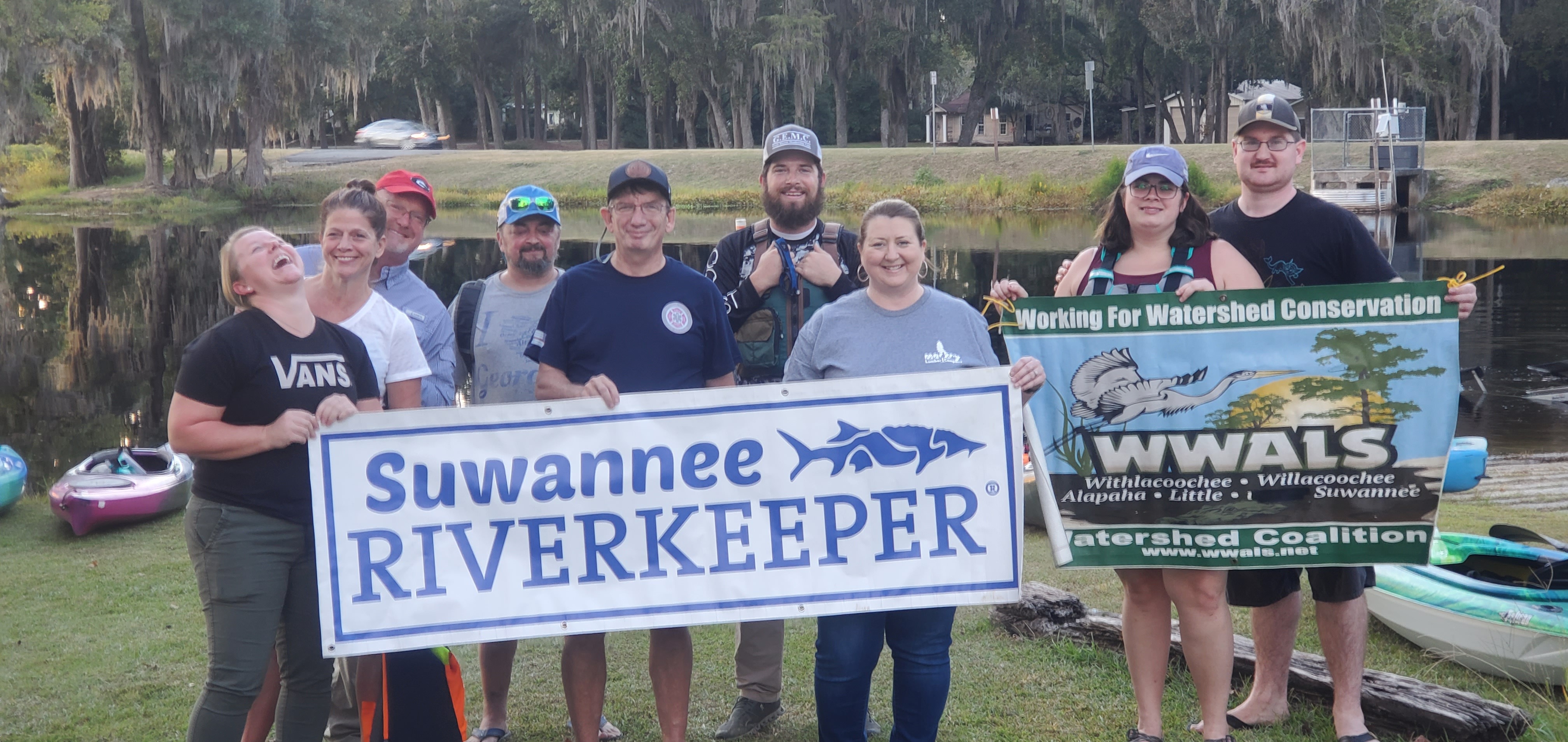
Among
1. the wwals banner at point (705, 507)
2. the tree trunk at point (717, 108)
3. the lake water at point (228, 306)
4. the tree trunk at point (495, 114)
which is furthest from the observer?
the tree trunk at point (495, 114)

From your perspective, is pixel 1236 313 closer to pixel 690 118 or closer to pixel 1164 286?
pixel 1164 286

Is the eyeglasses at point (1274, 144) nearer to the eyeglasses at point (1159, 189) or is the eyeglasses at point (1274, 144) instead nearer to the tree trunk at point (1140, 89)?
the eyeglasses at point (1159, 189)

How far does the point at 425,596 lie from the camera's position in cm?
426

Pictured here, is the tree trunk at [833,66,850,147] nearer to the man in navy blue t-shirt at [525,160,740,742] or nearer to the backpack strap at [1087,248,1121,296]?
the backpack strap at [1087,248,1121,296]

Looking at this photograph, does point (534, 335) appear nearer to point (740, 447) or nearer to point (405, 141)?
point (740, 447)

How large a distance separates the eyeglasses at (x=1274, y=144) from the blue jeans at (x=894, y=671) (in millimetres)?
2075

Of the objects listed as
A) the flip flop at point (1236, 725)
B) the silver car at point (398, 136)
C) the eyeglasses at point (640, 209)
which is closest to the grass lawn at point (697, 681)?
the flip flop at point (1236, 725)

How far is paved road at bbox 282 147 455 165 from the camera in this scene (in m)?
55.6

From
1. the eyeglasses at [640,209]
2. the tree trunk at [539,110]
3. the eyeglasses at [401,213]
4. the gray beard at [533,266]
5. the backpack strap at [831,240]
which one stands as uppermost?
the tree trunk at [539,110]

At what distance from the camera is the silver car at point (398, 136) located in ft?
197

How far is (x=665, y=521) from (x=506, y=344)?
121cm

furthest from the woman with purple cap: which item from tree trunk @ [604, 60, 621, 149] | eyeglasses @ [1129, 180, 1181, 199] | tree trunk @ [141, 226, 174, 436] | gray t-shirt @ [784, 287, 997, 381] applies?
tree trunk @ [604, 60, 621, 149]

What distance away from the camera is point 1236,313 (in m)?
4.45

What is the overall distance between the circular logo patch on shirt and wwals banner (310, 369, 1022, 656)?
0.76 feet
